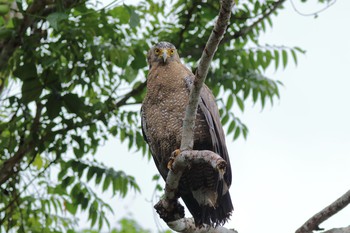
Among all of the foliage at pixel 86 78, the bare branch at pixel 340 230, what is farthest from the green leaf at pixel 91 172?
the bare branch at pixel 340 230

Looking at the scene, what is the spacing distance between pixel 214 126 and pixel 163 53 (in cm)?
94

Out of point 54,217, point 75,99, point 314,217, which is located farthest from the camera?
point 54,217

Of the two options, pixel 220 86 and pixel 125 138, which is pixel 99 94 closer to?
pixel 125 138

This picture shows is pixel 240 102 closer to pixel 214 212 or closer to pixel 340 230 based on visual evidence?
pixel 214 212

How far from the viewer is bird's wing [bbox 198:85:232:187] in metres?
5.68

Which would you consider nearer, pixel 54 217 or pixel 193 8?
pixel 193 8

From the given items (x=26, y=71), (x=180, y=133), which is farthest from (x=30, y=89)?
(x=180, y=133)

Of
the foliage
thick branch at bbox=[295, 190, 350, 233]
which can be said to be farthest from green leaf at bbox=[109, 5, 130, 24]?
thick branch at bbox=[295, 190, 350, 233]

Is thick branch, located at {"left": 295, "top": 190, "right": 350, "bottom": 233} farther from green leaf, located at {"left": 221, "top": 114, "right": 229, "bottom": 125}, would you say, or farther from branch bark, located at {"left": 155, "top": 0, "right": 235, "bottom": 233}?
green leaf, located at {"left": 221, "top": 114, "right": 229, "bottom": 125}

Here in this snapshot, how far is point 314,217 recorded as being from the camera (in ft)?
13.6

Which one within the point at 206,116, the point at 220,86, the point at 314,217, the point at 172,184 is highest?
the point at 220,86

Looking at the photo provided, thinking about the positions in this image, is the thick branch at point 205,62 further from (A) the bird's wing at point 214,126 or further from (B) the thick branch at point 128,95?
(B) the thick branch at point 128,95

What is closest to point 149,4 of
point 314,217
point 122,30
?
point 122,30

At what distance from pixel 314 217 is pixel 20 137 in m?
3.50
